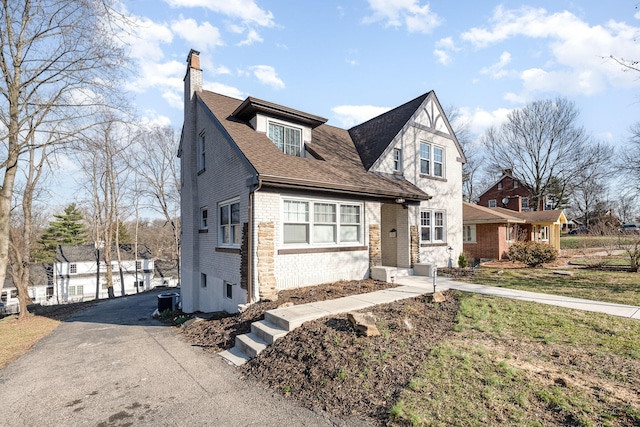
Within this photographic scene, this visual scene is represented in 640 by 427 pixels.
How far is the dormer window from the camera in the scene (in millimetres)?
10711

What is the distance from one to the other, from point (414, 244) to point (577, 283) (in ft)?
18.4

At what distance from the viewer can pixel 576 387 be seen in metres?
3.78

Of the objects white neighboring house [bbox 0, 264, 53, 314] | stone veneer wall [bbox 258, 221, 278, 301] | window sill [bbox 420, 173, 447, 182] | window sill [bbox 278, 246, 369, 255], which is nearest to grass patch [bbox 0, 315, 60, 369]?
stone veneer wall [bbox 258, 221, 278, 301]

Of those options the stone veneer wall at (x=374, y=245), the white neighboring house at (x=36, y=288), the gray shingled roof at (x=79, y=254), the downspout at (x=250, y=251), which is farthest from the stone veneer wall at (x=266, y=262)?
the white neighboring house at (x=36, y=288)

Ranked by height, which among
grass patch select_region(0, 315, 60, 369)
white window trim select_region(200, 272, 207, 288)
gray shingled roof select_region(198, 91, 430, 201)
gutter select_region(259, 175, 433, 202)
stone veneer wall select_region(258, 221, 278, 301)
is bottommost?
grass patch select_region(0, 315, 60, 369)

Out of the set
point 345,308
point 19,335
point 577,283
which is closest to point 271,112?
point 345,308

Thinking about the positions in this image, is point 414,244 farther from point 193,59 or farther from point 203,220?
point 193,59

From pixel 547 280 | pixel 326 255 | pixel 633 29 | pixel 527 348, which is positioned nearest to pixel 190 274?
pixel 326 255

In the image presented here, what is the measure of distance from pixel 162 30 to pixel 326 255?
732 centimetres

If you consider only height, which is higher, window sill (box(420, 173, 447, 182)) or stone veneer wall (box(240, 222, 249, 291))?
window sill (box(420, 173, 447, 182))

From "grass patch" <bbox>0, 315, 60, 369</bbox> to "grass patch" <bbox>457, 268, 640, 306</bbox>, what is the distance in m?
13.5

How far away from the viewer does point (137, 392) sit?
4.76 meters

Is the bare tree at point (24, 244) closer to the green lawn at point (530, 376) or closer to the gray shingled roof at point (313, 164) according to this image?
the gray shingled roof at point (313, 164)

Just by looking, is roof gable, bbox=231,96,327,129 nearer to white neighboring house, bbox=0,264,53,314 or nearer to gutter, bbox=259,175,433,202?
gutter, bbox=259,175,433,202
